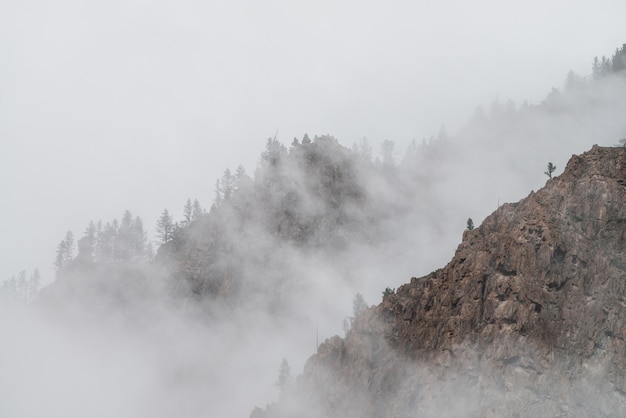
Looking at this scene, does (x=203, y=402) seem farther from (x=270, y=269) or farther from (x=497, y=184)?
(x=497, y=184)

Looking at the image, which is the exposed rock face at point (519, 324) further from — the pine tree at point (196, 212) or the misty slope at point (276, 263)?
the pine tree at point (196, 212)

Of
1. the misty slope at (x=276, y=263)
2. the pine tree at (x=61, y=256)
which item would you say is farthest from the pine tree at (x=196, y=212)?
the pine tree at (x=61, y=256)

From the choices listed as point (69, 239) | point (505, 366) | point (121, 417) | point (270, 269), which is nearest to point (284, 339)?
point (270, 269)

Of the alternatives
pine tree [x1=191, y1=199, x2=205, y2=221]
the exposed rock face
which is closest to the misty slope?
pine tree [x1=191, y1=199, x2=205, y2=221]

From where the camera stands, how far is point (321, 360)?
234 feet

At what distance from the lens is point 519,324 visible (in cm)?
5412

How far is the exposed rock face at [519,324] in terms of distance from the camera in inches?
2005

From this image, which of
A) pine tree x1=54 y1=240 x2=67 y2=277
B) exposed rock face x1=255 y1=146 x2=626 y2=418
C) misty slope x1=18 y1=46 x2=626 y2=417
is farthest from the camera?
pine tree x1=54 y1=240 x2=67 y2=277

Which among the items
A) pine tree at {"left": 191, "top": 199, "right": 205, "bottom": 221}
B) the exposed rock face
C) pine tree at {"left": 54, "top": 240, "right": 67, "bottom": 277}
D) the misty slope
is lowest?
the exposed rock face

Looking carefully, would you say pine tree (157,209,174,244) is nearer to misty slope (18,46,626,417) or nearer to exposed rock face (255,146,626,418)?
misty slope (18,46,626,417)

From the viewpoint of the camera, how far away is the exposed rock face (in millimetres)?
50938

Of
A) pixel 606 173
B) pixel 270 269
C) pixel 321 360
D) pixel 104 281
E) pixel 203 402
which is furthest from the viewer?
pixel 104 281

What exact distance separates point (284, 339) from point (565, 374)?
72.0 meters

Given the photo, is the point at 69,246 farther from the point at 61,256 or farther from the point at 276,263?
the point at 276,263
